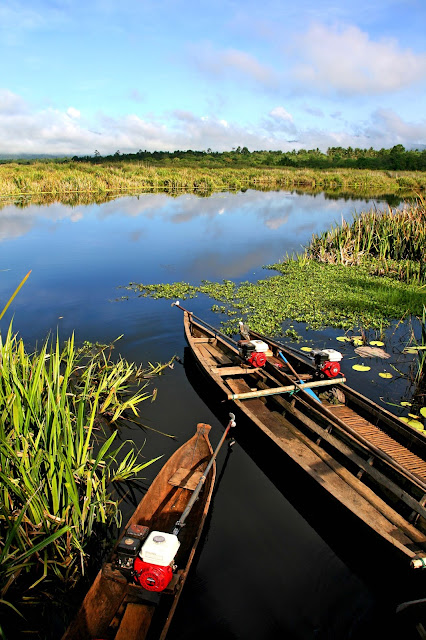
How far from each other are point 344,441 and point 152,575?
3301 mm

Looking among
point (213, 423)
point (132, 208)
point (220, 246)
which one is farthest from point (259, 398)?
point (132, 208)

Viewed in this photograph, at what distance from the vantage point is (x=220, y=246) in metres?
21.0

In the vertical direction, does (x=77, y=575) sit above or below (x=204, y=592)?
above

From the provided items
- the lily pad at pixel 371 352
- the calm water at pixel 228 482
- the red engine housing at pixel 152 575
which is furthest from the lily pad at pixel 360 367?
the red engine housing at pixel 152 575

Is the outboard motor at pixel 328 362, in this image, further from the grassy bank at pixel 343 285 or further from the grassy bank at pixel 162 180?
the grassy bank at pixel 162 180

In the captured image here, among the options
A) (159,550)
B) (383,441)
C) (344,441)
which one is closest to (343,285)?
(383,441)

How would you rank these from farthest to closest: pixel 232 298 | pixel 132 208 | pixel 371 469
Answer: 1. pixel 132 208
2. pixel 232 298
3. pixel 371 469

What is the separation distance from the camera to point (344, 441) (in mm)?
5473

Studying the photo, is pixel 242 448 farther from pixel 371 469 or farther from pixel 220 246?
pixel 220 246

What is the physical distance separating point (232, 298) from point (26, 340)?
6370 mm

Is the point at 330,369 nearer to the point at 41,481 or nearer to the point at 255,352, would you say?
the point at 255,352

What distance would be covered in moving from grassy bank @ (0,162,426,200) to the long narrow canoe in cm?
3410

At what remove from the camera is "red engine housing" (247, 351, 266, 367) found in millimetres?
7375

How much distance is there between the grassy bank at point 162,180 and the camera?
4022 cm
